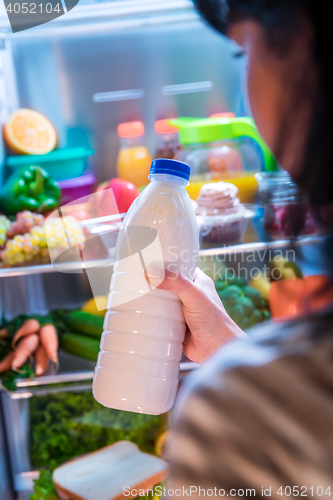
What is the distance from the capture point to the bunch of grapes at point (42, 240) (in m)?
1.18

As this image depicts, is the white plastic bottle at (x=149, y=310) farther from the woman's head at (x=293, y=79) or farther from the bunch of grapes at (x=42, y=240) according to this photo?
the bunch of grapes at (x=42, y=240)

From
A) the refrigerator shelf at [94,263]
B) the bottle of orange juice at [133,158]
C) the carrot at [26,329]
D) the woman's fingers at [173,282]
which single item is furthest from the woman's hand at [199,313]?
the bottle of orange juice at [133,158]

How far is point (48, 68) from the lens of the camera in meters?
1.50

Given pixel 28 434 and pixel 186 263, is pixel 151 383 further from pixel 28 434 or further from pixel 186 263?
pixel 28 434

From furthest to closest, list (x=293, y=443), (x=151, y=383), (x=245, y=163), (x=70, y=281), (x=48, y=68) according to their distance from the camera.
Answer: (x=70, y=281) < (x=48, y=68) < (x=245, y=163) < (x=151, y=383) < (x=293, y=443)

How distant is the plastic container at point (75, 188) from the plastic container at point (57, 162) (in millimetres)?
30

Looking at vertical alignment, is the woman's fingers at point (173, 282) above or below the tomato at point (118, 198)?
above

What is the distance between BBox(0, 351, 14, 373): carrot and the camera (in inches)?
48.2

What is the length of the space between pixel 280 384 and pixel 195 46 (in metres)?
1.52

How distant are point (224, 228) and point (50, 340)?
0.61 metres

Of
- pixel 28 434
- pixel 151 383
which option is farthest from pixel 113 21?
pixel 28 434

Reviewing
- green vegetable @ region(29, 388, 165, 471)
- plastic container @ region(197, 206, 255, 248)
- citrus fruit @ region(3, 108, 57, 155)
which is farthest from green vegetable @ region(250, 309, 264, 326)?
citrus fruit @ region(3, 108, 57, 155)

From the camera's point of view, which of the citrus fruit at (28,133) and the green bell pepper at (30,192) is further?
the citrus fruit at (28,133)

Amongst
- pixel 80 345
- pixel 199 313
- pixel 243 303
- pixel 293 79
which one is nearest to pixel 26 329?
pixel 80 345
